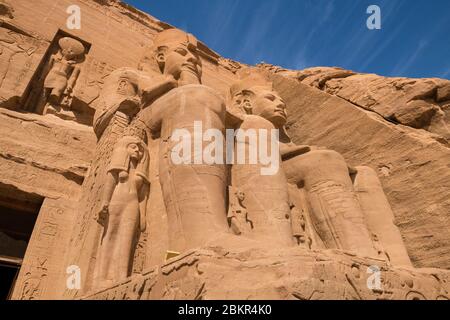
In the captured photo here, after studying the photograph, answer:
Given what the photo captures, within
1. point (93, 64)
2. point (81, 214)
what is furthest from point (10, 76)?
point (81, 214)

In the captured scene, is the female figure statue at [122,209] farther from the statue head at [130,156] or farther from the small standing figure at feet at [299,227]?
the small standing figure at feet at [299,227]

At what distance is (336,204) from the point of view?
11.3ft

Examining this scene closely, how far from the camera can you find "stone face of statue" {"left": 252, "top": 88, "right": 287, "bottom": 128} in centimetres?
446

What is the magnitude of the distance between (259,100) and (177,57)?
113cm

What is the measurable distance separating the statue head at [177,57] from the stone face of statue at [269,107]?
77 centimetres

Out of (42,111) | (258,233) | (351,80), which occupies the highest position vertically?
(351,80)

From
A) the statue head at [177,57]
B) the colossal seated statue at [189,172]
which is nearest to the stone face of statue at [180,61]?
the statue head at [177,57]

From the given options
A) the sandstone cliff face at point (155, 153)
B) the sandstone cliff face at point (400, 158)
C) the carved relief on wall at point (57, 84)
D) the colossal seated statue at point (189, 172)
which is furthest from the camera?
the carved relief on wall at point (57, 84)

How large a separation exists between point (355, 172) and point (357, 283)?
2.31 meters

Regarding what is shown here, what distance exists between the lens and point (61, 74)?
4578 millimetres

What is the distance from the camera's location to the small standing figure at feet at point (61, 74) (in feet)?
14.2

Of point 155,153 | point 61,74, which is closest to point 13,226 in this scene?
point 61,74
